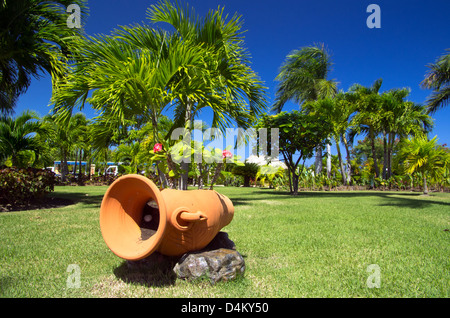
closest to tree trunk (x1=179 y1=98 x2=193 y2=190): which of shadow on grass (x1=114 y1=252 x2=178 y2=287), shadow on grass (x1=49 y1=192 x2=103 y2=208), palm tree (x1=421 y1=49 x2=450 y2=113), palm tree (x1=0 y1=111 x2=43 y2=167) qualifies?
shadow on grass (x1=114 y1=252 x2=178 y2=287)

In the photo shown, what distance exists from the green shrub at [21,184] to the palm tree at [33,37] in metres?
2.69

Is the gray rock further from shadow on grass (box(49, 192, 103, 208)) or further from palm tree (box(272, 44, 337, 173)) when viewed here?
palm tree (box(272, 44, 337, 173))

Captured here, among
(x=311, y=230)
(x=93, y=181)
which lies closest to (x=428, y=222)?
(x=311, y=230)

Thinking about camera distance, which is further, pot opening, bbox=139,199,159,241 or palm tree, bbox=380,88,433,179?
palm tree, bbox=380,88,433,179

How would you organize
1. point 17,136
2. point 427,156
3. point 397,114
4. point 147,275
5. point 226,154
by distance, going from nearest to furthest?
point 147,275, point 226,154, point 17,136, point 427,156, point 397,114

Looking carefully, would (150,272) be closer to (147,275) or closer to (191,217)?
(147,275)

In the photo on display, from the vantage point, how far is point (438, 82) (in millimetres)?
9609

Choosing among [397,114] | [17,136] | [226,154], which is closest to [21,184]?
[17,136]

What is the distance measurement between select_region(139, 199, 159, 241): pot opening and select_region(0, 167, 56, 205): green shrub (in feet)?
19.7

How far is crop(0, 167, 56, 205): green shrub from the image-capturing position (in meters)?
6.56

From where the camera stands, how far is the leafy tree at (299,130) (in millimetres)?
11742

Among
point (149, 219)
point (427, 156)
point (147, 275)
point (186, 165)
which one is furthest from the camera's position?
point (427, 156)

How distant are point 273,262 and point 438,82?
1081 cm

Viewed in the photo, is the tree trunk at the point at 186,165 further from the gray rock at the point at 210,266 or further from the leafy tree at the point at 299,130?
the leafy tree at the point at 299,130
